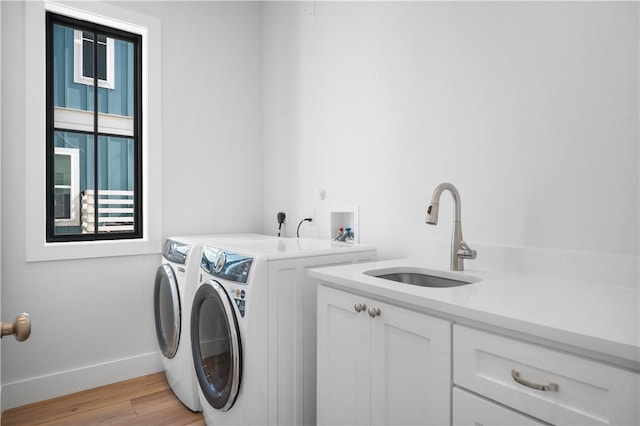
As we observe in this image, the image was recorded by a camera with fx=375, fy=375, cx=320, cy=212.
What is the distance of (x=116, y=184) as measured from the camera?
265cm

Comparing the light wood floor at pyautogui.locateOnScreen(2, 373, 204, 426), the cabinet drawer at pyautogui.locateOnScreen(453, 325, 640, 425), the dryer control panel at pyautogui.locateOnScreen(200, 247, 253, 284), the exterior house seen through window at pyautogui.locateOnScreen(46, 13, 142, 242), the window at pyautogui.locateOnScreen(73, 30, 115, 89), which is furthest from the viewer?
the window at pyautogui.locateOnScreen(73, 30, 115, 89)

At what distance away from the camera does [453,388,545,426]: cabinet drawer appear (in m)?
0.83

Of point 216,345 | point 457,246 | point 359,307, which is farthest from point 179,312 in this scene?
point 457,246

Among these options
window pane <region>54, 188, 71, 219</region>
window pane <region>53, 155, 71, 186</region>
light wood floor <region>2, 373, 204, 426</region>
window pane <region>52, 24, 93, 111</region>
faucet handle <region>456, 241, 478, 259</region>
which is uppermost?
window pane <region>52, 24, 93, 111</region>

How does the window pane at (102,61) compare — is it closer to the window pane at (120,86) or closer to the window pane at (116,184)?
the window pane at (120,86)

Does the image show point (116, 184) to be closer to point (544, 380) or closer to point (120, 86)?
point (120, 86)

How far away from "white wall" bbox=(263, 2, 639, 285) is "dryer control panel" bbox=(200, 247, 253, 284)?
78 cm

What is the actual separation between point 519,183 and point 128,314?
2347 millimetres

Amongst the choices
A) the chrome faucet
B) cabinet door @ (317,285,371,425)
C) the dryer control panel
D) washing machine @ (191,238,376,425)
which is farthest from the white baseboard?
the chrome faucet

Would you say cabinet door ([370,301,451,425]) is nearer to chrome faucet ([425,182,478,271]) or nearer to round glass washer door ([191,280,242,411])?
chrome faucet ([425,182,478,271])

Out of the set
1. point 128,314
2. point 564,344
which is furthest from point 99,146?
point 564,344

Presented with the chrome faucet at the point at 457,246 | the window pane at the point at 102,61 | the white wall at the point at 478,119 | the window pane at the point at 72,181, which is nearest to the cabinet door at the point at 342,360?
the chrome faucet at the point at 457,246

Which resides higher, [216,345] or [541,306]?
[541,306]

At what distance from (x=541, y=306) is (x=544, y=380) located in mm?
188
